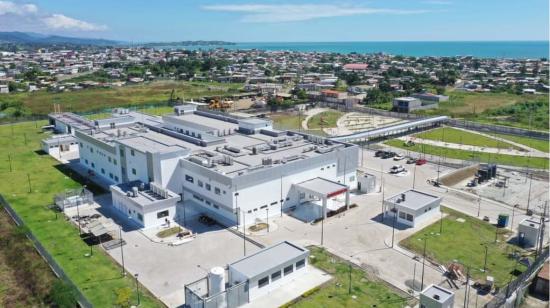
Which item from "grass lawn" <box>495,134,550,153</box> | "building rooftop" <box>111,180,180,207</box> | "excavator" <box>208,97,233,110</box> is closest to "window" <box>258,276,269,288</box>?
"building rooftop" <box>111,180,180,207</box>

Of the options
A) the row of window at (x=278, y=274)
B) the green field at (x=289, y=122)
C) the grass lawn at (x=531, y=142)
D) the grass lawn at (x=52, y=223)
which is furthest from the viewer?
the green field at (x=289, y=122)

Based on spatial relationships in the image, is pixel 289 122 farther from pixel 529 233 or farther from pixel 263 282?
pixel 263 282

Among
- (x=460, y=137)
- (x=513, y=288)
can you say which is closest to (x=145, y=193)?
(x=513, y=288)

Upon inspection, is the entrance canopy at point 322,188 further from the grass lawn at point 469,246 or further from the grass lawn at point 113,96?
the grass lawn at point 113,96

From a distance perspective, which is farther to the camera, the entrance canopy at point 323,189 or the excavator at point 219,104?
the excavator at point 219,104

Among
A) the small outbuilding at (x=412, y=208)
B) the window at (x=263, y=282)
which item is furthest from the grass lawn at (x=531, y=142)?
the window at (x=263, y=282)

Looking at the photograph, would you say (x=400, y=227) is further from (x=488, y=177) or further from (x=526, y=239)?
(x=488, y=177)
